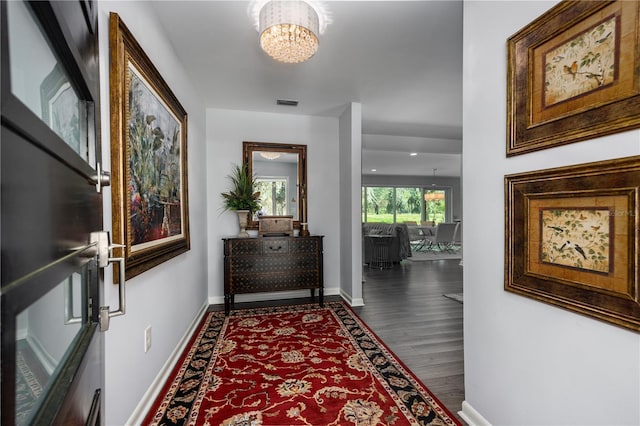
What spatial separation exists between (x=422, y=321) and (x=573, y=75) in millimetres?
2520

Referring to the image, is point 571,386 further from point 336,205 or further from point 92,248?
point 336,205

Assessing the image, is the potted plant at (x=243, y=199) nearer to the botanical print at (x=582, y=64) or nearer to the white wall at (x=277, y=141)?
the white wall at (x=277, y=141)

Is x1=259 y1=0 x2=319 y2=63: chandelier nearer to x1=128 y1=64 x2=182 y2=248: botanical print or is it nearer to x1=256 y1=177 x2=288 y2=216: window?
x1=128 y1=64 x2=182 y2=248: botanical print

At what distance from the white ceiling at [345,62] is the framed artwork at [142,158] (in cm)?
52

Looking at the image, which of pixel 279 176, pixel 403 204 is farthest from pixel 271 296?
pixel 403 204

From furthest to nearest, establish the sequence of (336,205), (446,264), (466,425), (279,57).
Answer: (446,264)
(336,205)
(279,57)
(466,425)

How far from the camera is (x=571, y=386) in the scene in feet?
3.41

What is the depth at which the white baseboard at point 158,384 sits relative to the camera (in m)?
1.52

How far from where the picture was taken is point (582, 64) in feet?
3.30

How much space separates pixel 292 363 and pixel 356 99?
284 cm

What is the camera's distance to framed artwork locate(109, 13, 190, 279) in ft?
4.37

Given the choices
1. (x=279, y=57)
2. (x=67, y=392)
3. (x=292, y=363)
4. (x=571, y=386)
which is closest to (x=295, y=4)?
(x=279, y=57)

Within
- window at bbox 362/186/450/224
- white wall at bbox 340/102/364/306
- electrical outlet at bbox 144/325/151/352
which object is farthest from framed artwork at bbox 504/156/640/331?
window at bbox 362/186/450/224

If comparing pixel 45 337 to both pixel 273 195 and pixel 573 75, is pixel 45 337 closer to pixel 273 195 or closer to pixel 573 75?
pixel 573 75
